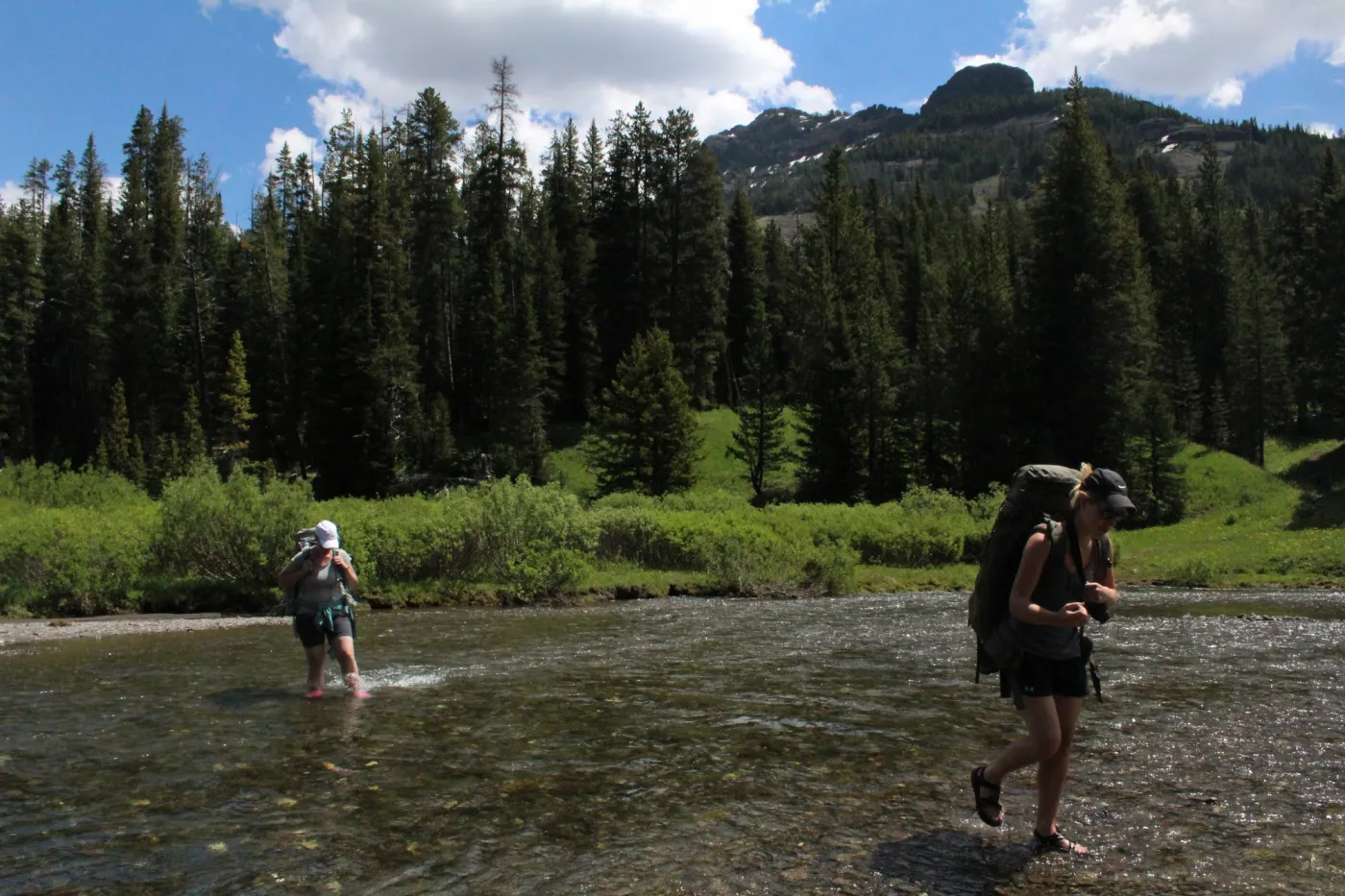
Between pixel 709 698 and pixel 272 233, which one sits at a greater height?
pixel 272 233

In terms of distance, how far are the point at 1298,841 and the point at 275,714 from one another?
29.4ft

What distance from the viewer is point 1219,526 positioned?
35969 millimetres

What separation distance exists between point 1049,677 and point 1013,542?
0.82 metres

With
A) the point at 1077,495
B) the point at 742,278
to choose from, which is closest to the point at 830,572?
the point at 1077,495

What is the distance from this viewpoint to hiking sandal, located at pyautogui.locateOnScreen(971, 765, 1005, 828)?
20.0 ft

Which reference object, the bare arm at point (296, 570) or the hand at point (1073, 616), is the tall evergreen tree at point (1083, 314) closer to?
the bare arm at point (296, 570)

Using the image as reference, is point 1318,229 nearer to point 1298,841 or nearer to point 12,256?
point 1298,841

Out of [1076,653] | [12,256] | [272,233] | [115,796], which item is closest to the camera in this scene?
[1076,653]

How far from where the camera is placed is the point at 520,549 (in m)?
22.8

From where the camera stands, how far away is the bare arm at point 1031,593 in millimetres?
5566

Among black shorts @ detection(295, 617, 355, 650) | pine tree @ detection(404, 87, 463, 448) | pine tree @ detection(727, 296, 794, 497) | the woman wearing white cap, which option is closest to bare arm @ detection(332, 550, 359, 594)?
the woman wearing white cap

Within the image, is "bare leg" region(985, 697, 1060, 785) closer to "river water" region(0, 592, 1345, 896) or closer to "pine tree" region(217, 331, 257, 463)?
"river water" region(0, 592, 1345, 896)

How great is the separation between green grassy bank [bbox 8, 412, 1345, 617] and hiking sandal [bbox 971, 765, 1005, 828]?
54.4ft


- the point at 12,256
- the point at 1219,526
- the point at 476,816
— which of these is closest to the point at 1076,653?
the point at 476,816
